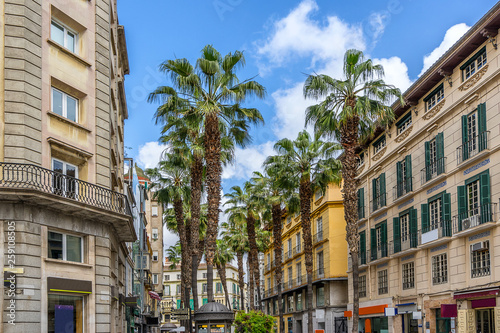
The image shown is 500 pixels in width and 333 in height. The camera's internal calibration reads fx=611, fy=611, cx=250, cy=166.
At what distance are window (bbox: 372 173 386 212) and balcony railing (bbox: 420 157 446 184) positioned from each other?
6460 millimetres

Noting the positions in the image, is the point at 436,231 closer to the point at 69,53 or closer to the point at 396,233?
the point at 396,233

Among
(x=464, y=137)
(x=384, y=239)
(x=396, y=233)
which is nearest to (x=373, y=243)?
(x=384, y=239)

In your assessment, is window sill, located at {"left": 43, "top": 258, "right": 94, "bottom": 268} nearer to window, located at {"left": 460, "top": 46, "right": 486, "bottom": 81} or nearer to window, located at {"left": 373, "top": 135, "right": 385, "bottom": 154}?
window, located at {"left": 460, "top": 46, "right": 486, "bottom": 81}

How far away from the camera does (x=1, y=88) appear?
18.8m

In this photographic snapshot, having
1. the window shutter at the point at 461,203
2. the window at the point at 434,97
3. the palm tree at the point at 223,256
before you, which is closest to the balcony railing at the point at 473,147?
the window shutter at the point at 461,203

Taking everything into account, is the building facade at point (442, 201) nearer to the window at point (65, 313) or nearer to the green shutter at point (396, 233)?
the green shutter at point (396, 233)

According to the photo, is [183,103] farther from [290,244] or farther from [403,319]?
[290,244]

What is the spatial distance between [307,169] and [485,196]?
53.9 ft

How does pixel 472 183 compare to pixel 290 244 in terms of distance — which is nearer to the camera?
pixel 472 183

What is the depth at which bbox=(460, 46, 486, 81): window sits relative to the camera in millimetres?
27970

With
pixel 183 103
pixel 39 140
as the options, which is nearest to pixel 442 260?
pixel 183 103

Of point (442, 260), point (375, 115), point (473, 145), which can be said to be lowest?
point (442, 260)

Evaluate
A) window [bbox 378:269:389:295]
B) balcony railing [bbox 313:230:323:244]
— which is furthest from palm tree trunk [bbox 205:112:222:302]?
balcony railing [bbox 313:230:323:244]

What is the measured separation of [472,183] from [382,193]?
493 inches
